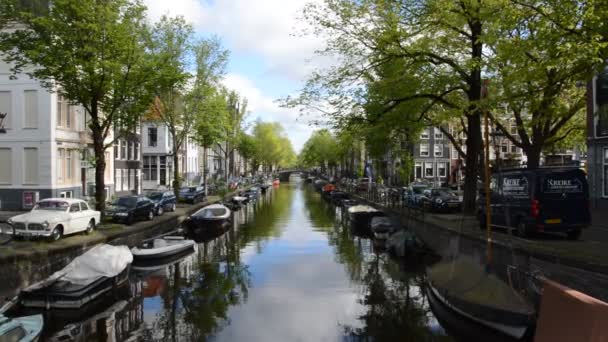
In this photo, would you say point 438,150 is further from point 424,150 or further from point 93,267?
point 93,267

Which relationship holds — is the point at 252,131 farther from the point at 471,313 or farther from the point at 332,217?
the point at 471,313

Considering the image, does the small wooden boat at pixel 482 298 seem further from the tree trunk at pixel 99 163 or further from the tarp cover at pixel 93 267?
the tree trunk at pixel 99 163

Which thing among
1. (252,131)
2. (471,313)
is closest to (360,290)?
(471,313)

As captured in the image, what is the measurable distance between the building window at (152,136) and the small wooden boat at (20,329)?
55.0 metres

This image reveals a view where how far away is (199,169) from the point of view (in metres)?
82.8

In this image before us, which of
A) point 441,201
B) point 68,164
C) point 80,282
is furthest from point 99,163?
point 441,201

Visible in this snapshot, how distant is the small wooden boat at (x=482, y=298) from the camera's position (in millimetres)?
11858

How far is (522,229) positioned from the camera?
19625 millimetres

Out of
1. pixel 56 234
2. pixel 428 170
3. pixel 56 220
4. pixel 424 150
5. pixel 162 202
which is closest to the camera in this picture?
pixel 56 220

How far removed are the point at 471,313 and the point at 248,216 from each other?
33.8 meters

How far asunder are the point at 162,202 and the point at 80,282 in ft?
68.7

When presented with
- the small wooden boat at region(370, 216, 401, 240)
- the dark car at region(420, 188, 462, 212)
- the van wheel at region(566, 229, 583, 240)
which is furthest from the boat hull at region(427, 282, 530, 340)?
the dark car at region(420, 188, 462, 212)

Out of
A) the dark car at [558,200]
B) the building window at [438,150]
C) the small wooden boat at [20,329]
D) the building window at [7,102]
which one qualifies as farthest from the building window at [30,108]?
the building window at [438,150]

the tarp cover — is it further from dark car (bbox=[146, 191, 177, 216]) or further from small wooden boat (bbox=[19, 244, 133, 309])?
dark car (bbox=[146, 191, 177, 216])
